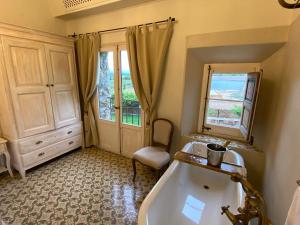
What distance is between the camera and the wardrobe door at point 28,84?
2.08 metres

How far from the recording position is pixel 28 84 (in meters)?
2.26

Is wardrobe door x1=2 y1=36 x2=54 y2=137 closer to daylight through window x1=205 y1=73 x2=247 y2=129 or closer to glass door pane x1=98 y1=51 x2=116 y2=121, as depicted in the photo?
glass door pane x1=98 y1=51 x2=116 y2=121

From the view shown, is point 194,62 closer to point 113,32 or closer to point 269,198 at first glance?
point 113,32

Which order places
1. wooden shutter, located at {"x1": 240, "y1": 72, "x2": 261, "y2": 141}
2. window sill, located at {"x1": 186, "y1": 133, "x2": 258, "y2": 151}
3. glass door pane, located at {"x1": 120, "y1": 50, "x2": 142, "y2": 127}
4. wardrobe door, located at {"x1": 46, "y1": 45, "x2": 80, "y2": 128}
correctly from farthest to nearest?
glass door pane, located at {"x1": 120, "y1": 50, "x2": 142, "y2": 127} < wardrobe door, located at {"x1": 46, "y1": 45, "x2": 80, "y2": 128} < window sill, located at {"x1": 186, "y1": 133, "x2": 258, "y2": 151} < wooden shutter, located at {"x1": 240, "y1": 72, "x2": 261, "y2": 141}

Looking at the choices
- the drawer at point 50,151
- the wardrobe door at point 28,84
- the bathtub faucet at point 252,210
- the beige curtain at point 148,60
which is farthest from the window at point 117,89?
the bathtub faucet at point 252,210

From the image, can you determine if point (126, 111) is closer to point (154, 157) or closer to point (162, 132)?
point (162, 132)

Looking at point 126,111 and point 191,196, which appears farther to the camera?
point 126,111

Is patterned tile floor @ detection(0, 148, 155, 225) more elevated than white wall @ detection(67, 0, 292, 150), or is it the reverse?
white wall @ detection(67, 0, 292, 150)

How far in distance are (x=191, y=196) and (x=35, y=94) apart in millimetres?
2630

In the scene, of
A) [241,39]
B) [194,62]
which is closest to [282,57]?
[241,39]

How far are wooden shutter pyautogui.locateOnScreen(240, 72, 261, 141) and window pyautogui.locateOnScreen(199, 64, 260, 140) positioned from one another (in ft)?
0.05

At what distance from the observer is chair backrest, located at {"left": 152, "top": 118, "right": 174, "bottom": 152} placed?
233 centimetres

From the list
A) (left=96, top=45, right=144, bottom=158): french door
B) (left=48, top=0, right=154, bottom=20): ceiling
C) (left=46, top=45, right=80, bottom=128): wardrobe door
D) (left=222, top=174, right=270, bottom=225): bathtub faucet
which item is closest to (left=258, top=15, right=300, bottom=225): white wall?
(left=222, top=174, right=270, bottom=225): bathtub faucet

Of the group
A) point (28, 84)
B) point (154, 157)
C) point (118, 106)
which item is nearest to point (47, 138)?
point (28, 84)
